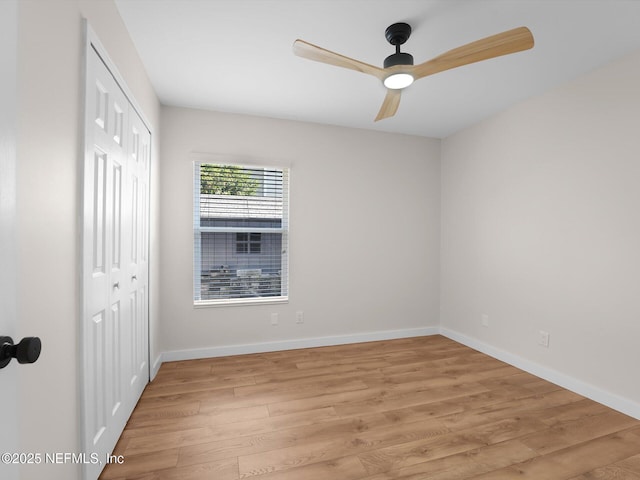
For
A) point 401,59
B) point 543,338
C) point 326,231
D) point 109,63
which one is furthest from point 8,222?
point 543,338

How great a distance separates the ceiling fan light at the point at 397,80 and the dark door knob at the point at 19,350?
2113mm

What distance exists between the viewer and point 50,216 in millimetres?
1153

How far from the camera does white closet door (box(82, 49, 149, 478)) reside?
1.46 metres

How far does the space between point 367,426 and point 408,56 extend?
2.42 metres

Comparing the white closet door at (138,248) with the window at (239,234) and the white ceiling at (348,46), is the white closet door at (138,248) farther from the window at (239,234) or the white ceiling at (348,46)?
the window at (239,234)

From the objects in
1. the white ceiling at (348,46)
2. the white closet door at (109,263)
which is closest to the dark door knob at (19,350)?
the white closet door at (109,263)

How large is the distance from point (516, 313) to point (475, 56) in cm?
253

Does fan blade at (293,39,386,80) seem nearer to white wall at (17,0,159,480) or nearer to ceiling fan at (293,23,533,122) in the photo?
ceiling fan at (293,23,533,122)

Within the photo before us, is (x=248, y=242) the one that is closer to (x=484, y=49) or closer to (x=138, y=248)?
(x=138, y=248)

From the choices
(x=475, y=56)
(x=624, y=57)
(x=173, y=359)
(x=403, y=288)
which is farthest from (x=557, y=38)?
(x=173, y=359)

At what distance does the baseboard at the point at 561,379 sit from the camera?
2.29 metres

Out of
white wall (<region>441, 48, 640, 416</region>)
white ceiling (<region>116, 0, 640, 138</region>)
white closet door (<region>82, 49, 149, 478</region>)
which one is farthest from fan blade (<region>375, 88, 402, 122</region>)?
white closet door (<region>82, 49, 149, 478</region>)

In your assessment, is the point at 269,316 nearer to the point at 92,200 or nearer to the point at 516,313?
the point at 92,200

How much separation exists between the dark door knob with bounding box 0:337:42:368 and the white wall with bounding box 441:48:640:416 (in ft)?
10.9
